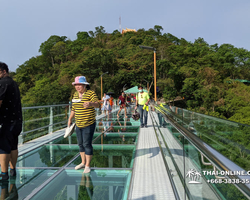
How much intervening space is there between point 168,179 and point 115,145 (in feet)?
8.83

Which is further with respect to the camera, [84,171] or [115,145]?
[115,145]

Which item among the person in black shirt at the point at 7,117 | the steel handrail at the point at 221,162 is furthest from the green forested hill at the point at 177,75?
the steel handrail at the point at 221,162

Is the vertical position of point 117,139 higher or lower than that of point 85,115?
lower

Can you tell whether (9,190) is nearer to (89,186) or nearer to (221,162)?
(89,186)

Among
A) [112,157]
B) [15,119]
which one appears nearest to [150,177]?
[112,157]

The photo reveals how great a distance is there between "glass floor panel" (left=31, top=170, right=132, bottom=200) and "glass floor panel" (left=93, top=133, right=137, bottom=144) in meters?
2.49

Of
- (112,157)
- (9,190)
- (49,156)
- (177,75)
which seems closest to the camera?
(9,190)

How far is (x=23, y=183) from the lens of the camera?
11.7 feet

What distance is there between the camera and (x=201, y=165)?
70.6 inches

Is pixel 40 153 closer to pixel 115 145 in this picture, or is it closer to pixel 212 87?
pixel 115 145

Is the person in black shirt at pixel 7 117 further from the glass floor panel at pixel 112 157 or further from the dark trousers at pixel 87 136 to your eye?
the glass floor panel at pixel 112 157

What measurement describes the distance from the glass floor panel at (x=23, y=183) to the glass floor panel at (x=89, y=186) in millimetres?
→ 208

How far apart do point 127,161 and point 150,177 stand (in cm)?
103

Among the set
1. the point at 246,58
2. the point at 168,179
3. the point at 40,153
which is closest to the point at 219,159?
the point at 168,179
